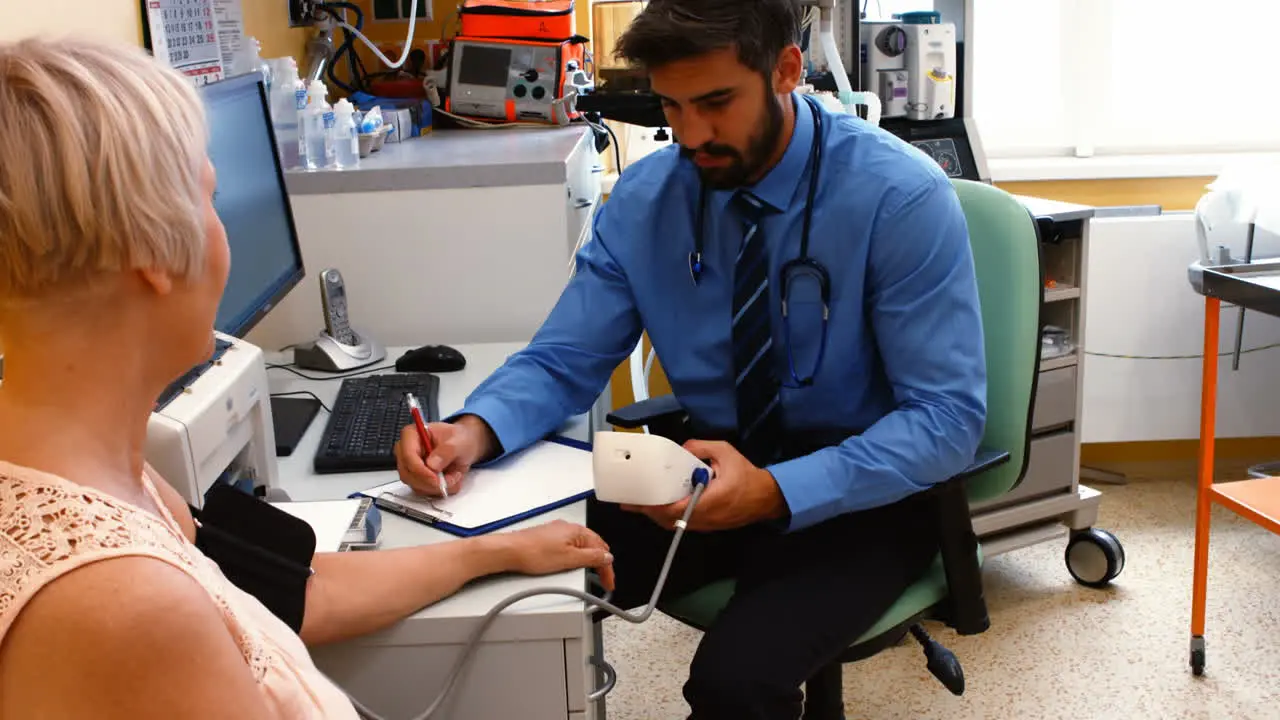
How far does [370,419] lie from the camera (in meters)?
1.58

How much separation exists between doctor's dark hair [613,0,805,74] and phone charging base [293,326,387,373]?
0.68 m

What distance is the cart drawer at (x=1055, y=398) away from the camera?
256 cm

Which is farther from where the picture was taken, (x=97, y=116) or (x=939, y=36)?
(x=939, y=36)

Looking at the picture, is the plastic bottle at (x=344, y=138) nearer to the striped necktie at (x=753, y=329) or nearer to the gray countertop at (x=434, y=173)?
the gray countertop at (x=434, y=173)

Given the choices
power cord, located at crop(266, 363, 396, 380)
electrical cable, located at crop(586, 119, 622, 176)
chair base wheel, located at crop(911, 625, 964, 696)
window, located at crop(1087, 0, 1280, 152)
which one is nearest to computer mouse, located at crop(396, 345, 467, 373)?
power cord, located at crop(266, 363, 396, 380)

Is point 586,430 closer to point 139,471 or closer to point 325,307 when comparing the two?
point 325,307

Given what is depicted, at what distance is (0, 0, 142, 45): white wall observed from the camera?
1370mm

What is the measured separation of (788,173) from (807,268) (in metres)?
0.13

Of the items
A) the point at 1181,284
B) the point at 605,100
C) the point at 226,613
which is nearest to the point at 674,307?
the point at 605,100

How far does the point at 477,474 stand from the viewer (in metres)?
1.40

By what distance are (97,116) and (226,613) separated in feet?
1.03

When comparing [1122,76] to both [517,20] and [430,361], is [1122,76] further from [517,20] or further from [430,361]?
[430,361]

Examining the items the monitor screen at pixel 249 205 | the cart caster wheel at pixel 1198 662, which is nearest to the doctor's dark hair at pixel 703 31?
the monitor screen at pixel 249 205

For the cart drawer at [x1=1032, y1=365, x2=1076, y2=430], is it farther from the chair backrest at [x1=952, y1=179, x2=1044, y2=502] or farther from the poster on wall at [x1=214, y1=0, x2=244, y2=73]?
the poster on wall at [x1=214, y1=0, x2=244, y2=73]
